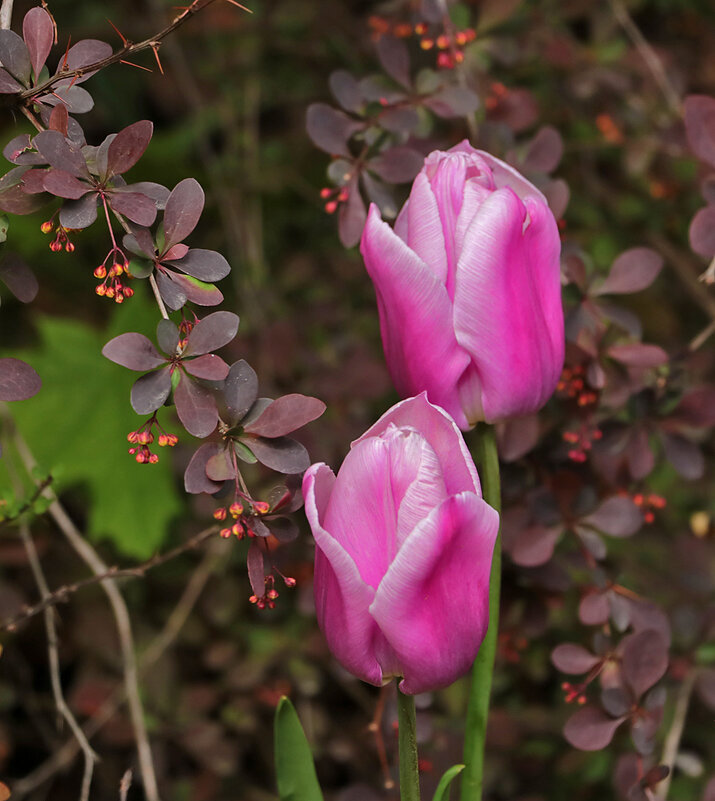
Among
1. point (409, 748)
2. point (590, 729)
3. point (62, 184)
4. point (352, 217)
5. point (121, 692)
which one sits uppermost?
point (62, 184)

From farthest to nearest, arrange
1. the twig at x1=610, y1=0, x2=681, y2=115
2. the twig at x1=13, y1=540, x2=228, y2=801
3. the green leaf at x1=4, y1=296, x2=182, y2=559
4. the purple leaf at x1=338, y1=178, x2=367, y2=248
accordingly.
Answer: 1. the green leaf at x1=4, y1=296, x2=182, y2=559
2. the twig at x1=610, y1=0, x2=681, y2=115
3. the twig at x1=13, y1=540, x2=228, y2=801
4. the purple leaf at x1=338, y1=178, x2=367, y2=248

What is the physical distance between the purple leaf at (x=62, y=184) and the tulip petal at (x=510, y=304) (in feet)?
0.63

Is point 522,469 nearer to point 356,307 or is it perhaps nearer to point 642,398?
point 642,398

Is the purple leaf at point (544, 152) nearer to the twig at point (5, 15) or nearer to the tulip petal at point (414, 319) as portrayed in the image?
the tulip petal at point (414, 319)

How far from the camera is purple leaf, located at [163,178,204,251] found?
0.45m

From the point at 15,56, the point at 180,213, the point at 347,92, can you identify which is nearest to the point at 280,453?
the point at 180,213

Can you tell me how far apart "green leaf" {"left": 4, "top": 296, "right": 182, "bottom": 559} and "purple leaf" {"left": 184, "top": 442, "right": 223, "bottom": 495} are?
630mm

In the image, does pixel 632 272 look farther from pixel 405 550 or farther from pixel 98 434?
pixel 98 434

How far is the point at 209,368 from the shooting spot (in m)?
0.43

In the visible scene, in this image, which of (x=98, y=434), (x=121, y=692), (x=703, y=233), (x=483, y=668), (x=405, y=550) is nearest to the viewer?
(x=405, y=550)

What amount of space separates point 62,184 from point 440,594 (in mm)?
258

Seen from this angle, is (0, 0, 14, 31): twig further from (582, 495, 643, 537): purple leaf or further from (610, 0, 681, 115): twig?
(610, 0, 681, 115): twig

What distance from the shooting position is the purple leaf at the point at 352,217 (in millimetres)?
629

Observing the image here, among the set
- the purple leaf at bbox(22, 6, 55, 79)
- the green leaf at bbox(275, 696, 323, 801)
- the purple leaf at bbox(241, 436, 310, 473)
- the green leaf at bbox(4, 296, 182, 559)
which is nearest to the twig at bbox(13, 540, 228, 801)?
the green leaf at bbox(4, 296, 182, 559)
